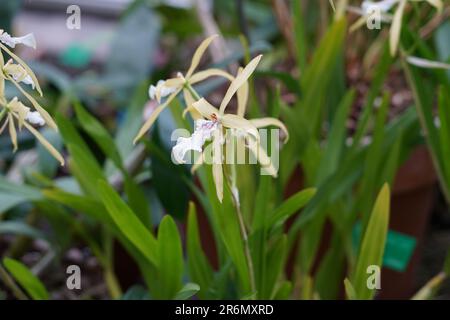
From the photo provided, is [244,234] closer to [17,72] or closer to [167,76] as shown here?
[17,72]

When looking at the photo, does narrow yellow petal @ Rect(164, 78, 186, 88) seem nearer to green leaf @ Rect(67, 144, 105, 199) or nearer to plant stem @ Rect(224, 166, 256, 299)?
plant stem @ Rect(224, 166, 256, 299)

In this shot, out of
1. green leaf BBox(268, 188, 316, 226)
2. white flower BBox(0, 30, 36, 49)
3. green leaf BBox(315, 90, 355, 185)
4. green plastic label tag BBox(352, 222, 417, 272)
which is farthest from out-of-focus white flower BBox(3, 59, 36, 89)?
green plastic label tag BBox(352, 222, 417, 272)

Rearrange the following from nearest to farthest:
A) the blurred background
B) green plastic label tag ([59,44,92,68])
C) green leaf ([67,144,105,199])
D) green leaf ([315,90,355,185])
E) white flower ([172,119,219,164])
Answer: white flower ([172,119,219,164])
green leaf ([67,144,105,199])
green leaf ([315,90,355,185])
the blurred background
green plastic label tag ([59,44,92,68])

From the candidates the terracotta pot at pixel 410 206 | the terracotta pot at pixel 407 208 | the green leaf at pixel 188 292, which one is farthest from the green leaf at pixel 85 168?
the terracotta pot at pixel 410 206

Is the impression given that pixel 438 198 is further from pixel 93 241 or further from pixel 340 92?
pixel 93 241

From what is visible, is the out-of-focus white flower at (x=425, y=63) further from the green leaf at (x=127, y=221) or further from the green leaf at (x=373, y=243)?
the green leaf at (x=127, y=221)

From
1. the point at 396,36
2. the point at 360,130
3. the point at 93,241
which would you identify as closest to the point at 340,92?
the point at 360,130

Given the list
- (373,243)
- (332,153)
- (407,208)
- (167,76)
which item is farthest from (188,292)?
(167,76)
